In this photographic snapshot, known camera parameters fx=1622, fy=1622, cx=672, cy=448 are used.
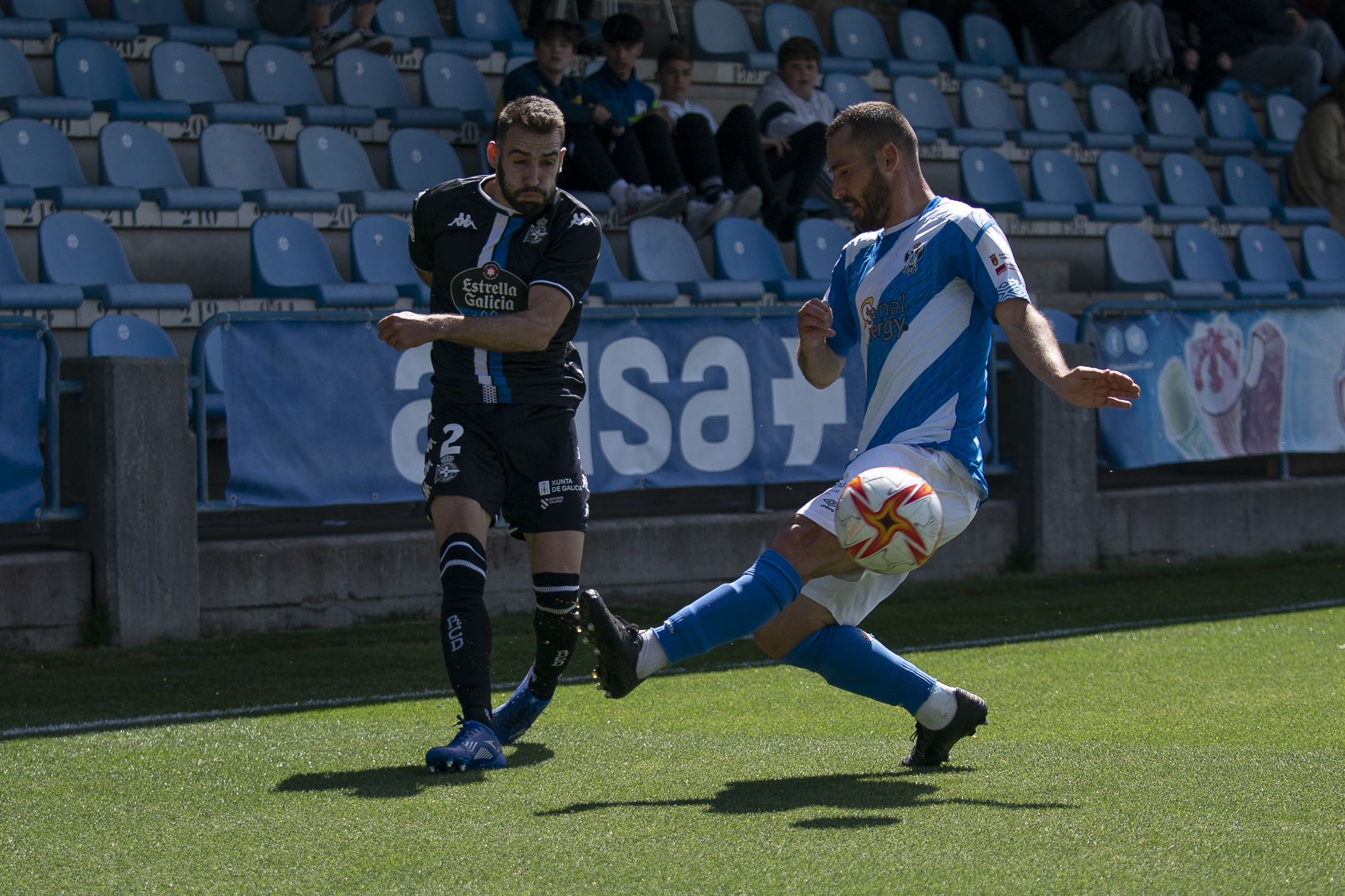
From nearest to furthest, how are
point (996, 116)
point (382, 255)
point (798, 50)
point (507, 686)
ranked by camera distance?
point (507, 686) → point (382, 255) → point (798, 50) → point (996, 116)

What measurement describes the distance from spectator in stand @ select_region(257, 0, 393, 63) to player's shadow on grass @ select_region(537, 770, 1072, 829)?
888 centimetres

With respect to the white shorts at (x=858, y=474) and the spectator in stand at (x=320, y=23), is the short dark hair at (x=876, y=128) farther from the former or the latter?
the spectator in stand at (x=320, y=23)

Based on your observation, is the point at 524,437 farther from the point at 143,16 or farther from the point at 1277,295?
the point at 1277,295

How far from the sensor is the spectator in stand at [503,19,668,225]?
11.1 metres

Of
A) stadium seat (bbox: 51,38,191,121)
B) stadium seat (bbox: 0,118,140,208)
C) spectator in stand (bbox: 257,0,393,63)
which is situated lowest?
stadium seat (bbox: 0,118,140,208)

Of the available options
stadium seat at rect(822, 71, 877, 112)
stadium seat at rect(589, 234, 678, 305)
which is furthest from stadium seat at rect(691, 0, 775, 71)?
stadium seat at rect(589, 234, 678, 305)

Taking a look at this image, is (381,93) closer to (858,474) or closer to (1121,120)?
(1121,120)

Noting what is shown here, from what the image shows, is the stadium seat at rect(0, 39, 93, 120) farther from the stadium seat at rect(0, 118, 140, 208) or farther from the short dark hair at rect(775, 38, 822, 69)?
the short dark hair at rect(775, 38, 822, 69)

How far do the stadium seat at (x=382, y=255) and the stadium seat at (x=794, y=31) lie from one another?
17.5 feet

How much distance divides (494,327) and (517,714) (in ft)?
4.08

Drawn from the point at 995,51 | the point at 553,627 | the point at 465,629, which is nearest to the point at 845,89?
the point at 995,51

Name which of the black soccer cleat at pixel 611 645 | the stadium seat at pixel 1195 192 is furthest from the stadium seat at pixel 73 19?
the stadium seat at pixel 1195 192

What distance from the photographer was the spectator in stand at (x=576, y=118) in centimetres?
1112

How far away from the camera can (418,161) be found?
11219 millimetres
